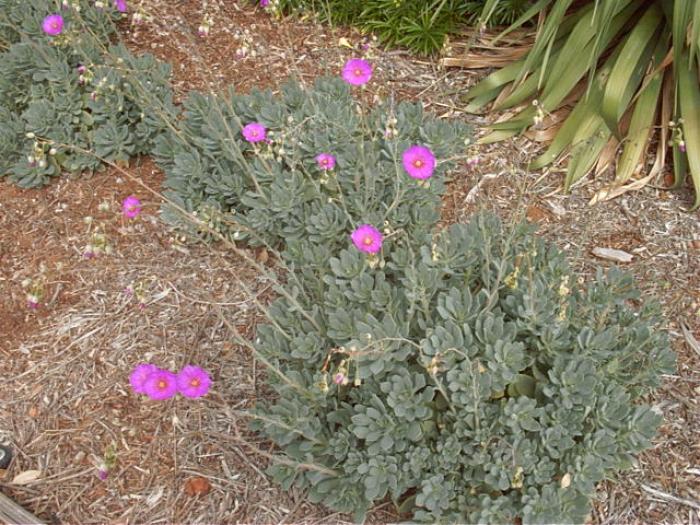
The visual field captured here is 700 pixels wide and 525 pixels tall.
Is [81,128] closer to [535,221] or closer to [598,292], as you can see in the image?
[535,221]

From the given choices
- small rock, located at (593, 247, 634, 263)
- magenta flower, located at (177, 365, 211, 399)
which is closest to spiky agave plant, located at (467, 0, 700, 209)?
small rock, located at (593, 247, 634, 263)

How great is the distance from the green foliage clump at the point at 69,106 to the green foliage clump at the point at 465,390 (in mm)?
1314

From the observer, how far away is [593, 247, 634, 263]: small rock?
271 centimetres

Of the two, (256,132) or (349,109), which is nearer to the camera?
(256,132)

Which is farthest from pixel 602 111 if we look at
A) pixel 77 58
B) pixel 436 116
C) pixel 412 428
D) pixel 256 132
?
pixel 77 58

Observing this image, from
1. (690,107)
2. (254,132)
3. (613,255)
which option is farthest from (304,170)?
(690,107)

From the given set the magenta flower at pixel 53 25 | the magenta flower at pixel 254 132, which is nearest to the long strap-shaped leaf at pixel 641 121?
the magenta flower at pixel 254 132

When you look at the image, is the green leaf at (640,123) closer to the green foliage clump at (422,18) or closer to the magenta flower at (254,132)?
the green foliage clump at (422,18)

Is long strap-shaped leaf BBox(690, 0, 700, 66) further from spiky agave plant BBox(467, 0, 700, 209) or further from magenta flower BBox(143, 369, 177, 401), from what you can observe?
magenta flower BBox(143, 369, 177, 401)

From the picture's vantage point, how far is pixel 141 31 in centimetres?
379

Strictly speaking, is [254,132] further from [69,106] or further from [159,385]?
[159,385]

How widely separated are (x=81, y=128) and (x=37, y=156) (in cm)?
116

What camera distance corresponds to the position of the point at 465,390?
195cm

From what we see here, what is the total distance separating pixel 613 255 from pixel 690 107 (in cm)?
72
